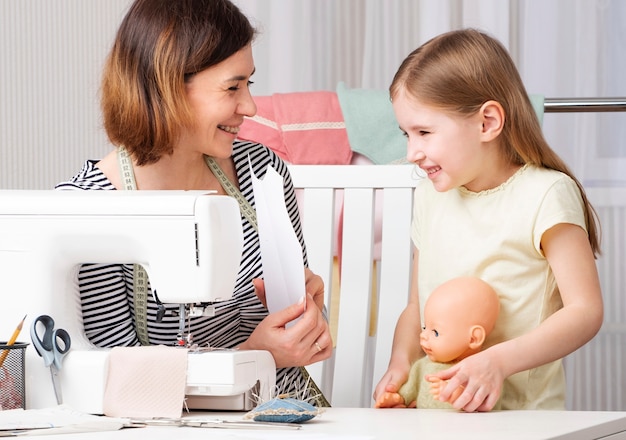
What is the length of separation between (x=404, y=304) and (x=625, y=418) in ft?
2.63

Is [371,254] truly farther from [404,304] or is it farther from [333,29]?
[333,29]

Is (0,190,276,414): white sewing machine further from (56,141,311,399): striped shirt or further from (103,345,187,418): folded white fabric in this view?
(56,141,311,399): striped shirt

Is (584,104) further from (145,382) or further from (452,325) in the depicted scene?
(145,382)

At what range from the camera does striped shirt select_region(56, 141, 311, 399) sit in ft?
4.87

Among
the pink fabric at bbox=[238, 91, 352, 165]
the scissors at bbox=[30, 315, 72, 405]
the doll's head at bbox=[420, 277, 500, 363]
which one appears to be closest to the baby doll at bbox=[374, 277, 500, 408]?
the doll's head at bbox=[420, 277, 500, 363]

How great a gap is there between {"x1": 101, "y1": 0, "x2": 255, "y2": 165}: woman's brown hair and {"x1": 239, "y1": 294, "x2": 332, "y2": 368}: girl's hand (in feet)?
1.06

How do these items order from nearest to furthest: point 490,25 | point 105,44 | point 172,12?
1. point 172,12
2. point 490,25
3. point 105,44

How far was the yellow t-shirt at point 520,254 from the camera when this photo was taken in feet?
5.11

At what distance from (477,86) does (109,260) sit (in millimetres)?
630

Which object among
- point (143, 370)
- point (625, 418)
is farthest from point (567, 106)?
point (143, 370)

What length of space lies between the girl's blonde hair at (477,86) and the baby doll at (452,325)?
0.24 m

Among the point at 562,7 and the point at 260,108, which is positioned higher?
the point at 562,7

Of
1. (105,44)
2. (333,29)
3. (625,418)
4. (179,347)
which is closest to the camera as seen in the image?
(625,418)

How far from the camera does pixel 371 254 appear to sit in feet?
6.62
